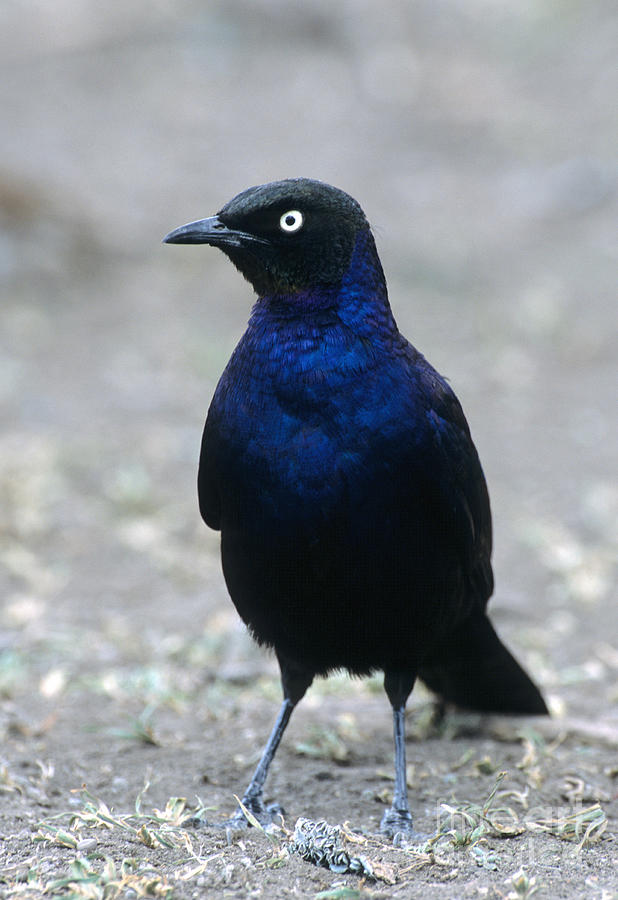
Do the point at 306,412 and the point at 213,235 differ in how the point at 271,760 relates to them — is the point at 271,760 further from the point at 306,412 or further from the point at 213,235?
the point at 213,235

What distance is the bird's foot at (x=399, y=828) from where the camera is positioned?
3.46 m

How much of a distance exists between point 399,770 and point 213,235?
6.13 ft

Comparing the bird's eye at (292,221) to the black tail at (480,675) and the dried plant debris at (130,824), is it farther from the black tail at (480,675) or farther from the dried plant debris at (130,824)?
the dried plant debris at (130,824)

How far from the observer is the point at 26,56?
13289mm

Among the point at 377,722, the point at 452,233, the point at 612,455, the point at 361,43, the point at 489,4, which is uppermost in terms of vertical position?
the point at 489,4

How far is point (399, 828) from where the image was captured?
3.59 meters

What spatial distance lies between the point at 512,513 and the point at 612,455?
1.26m

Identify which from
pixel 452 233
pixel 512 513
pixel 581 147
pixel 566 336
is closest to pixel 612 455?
pixel 512 513

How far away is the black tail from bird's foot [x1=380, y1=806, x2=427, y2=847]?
0.75 meters

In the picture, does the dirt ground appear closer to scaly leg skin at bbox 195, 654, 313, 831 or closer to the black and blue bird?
scaly leg skin at bbox 195, 654, 313, 831

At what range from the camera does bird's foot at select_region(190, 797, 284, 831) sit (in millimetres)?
3513

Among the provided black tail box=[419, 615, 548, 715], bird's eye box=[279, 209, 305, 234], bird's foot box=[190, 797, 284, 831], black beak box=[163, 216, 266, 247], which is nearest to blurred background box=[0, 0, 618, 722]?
black tail box=[419, 615, 548, 715]

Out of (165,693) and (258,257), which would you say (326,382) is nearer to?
(258,257)

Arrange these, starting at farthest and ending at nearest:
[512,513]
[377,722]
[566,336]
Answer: [566,336] < [512,513] < [377,722]
